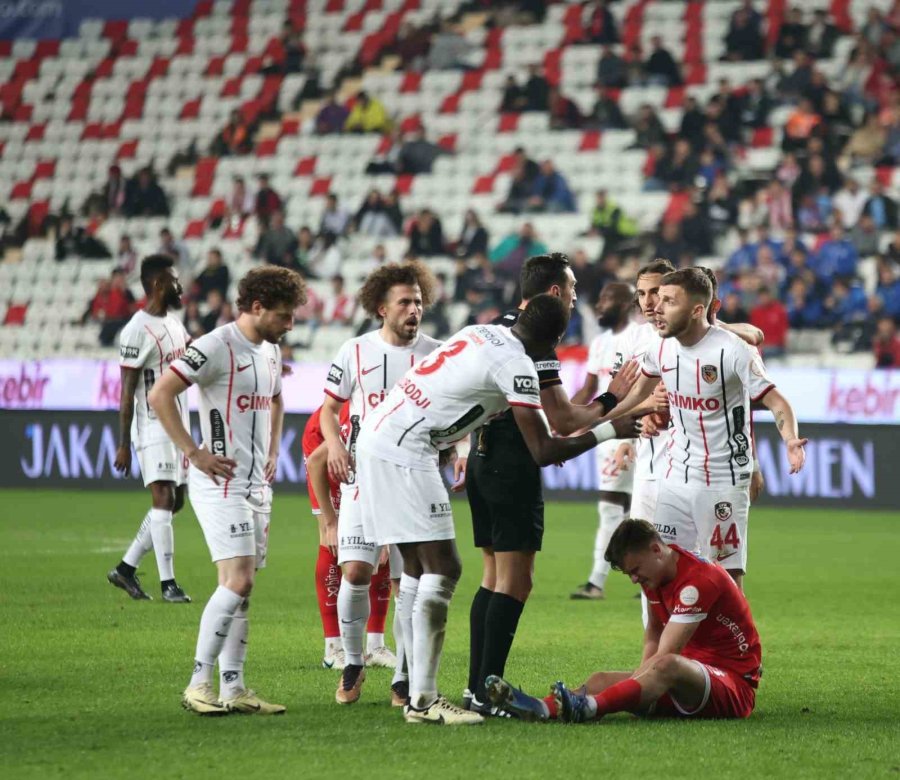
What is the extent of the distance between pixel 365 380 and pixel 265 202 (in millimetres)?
17945

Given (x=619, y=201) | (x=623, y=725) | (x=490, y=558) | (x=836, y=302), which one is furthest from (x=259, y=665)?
(x=619, y=201)

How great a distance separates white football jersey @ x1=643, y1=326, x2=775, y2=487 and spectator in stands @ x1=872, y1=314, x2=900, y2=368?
38.8 ft

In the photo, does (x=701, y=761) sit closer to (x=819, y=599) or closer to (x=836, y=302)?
(x=819, y=599)

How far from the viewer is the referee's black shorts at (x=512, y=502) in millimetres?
6707

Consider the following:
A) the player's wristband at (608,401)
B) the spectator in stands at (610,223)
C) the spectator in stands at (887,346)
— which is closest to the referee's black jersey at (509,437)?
the player's wristband at (608,401)

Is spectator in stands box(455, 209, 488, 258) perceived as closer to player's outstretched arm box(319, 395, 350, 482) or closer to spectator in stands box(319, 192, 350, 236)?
spectator in stands box(319, 192, 350, 236)

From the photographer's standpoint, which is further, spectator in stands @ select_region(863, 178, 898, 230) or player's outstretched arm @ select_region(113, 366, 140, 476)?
spectator in stands @ select_region(863, 178, 898, 230)

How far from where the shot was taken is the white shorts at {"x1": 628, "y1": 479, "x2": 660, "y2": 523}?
7765mm

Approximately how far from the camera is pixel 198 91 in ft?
93.8

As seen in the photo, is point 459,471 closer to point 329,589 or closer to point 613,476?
point 329,589

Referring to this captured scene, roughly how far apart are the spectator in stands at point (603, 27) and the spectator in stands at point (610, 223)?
4.07 meters

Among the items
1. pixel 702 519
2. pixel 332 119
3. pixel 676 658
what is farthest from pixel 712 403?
pixel 332 119

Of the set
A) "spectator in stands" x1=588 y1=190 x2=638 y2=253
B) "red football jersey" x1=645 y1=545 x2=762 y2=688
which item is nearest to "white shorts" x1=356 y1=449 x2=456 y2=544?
"red football jersey" x1=645 y1=545 x2=762 y2=688

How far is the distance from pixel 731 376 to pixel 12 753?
3452 mm
